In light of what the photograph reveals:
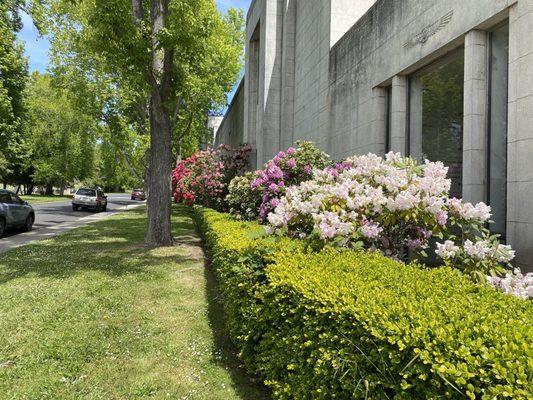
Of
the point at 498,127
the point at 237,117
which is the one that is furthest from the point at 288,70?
the point at 237,117

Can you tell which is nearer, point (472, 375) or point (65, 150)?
point (472, 375)

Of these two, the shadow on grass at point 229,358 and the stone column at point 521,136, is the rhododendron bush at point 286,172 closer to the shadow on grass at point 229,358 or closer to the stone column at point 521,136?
the shadow on grass at point 229,358

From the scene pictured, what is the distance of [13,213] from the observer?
1512 cm

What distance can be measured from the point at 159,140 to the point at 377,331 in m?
9.65

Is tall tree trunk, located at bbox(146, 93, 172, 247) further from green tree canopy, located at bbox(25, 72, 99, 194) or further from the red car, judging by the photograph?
the red car

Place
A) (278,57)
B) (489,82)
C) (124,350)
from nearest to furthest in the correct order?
1. (124,350)
2. (489,82)
3. (278,57)

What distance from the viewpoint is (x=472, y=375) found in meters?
1.70

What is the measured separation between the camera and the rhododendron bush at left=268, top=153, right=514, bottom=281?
3986 mm

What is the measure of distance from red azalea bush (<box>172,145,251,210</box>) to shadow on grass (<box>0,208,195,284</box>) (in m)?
4.94

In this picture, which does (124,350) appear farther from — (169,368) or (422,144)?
(422,144)

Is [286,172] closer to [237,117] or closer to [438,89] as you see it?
[438,89]

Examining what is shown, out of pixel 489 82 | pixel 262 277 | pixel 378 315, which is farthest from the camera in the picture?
pixel 489 82

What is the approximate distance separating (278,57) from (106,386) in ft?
48.3

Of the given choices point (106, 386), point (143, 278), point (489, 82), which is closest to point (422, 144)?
point (489, 82)
